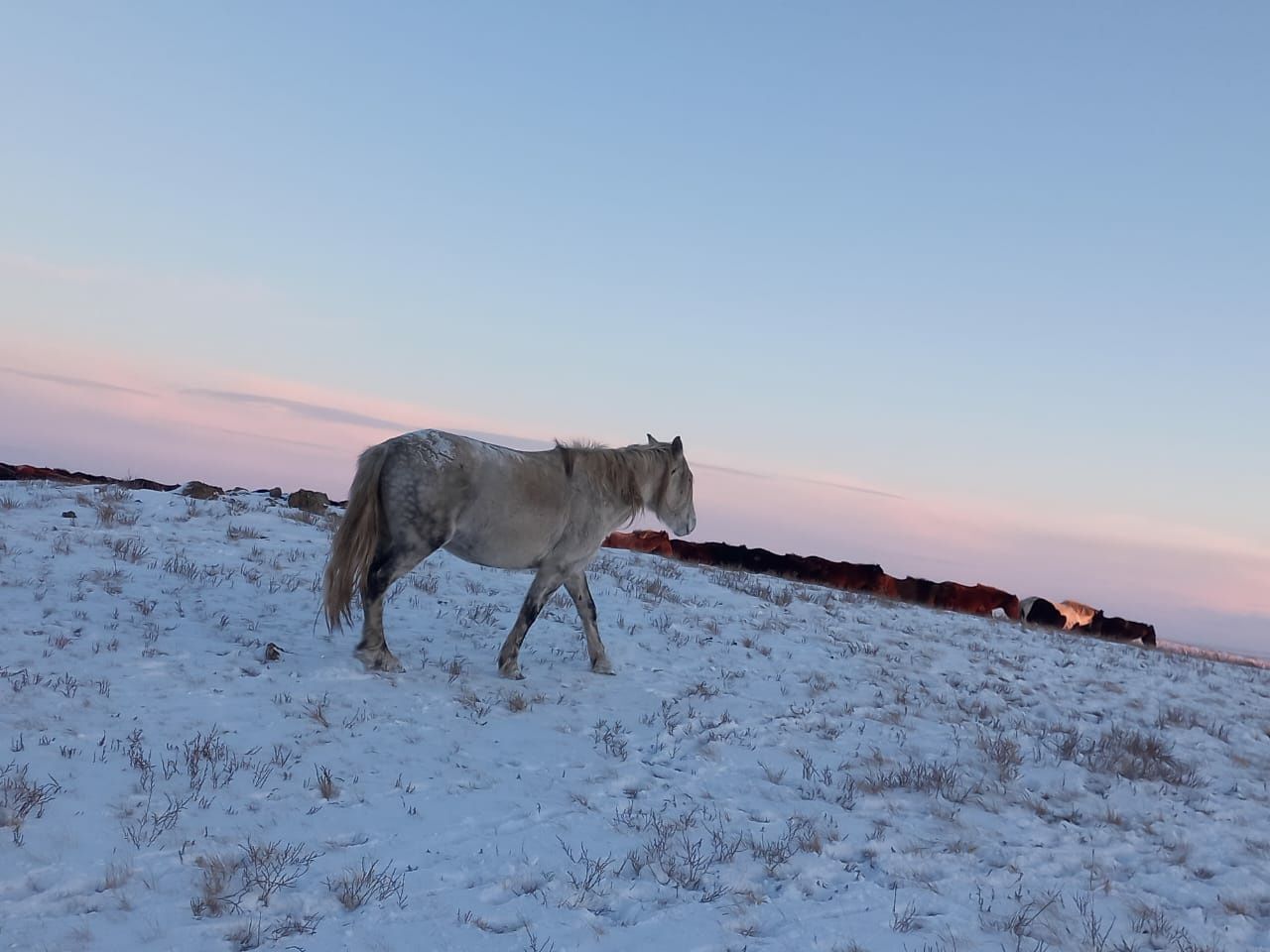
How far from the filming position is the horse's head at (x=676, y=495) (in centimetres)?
1000

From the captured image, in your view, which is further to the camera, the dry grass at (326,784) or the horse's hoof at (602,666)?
the horse's hoof at (602,666)

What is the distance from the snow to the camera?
4324mm

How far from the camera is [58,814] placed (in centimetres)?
476

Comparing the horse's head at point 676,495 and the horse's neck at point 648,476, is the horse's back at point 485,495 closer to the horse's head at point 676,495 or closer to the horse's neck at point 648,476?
the horse's neck at point 648,476

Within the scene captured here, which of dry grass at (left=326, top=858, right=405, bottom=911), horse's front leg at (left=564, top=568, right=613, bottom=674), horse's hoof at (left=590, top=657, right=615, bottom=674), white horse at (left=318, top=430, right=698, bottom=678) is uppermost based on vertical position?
white horse at (left=318, top=430, right=698, bottom=678)

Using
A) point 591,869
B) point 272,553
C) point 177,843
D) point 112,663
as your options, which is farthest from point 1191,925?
point 272,553

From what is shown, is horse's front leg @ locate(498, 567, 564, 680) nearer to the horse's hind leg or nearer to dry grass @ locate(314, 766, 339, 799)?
the horse's hind leg

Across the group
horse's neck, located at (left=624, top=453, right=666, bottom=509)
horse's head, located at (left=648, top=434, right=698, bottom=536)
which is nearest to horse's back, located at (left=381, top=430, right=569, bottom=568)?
horse's neck, located at (left=624, top=453, right=666, bottom=509)

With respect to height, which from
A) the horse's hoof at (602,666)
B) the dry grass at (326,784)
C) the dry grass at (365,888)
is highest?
the horse's hoof at (602,666)

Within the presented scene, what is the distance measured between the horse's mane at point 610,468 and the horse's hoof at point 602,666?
5.43 ft

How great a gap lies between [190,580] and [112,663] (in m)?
2.64

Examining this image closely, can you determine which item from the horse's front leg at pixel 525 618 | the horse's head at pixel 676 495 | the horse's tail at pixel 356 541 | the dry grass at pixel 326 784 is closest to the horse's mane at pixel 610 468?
the horse's head at pixel 676 495

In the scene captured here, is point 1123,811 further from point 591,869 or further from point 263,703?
point 263,703

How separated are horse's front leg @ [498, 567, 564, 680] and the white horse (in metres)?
0.01
